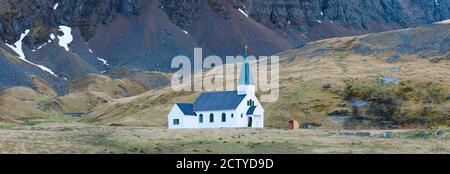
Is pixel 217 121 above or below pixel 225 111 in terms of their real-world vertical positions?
below

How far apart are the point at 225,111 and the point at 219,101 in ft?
8.55

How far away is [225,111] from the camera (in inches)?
3482

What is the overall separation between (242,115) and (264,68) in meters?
75.5

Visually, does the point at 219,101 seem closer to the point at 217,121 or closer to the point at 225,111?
the point at 225,111

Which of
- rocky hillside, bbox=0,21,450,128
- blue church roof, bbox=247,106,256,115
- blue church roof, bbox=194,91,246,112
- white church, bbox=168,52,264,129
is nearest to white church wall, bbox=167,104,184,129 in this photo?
white church, bbox=168,52,264,129

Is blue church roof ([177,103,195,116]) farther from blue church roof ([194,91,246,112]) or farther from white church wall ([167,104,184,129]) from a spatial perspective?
blue church roof ([194,91,246,112])

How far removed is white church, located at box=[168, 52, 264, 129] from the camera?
289ft

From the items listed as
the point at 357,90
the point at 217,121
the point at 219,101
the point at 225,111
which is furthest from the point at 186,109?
the point at 357,90

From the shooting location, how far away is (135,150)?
152ft

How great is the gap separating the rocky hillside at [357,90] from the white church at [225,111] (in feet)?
37.6

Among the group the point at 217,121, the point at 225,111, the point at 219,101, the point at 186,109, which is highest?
the point at 219,101

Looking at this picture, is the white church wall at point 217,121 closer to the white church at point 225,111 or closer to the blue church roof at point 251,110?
the white church at point 225,111
